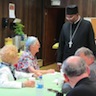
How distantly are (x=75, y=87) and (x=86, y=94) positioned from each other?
0.30 feet

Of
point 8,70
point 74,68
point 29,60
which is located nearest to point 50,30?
point 29,60

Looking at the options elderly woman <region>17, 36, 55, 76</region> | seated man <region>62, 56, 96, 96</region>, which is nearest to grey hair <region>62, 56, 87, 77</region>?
seated man <region>62, 56, 96, 96</region>

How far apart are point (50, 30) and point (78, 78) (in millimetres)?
6629

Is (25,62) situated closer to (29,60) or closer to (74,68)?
(29,60)

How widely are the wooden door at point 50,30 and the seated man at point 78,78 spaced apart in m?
6.22

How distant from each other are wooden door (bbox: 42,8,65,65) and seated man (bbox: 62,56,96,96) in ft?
20.4

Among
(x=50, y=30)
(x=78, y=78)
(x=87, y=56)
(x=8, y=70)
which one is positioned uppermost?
(x=78, y=78)

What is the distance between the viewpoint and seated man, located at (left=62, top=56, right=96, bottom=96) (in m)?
1.77

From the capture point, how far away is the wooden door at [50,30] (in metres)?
8.14

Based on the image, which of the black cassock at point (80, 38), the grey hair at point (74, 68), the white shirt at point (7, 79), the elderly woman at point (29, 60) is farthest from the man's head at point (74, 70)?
the black cassock at point (80, 38)

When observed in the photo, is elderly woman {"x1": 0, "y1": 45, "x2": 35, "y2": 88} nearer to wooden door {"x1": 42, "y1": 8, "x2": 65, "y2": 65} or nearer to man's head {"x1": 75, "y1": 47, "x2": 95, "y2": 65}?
man's head {"x1": 75, "y1": 47, "x2": 95, "y2": 65}

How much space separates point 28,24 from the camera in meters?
7.61

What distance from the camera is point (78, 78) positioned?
1.82m

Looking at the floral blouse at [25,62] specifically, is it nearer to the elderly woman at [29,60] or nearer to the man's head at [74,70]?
the elderly woman at [29,60]
